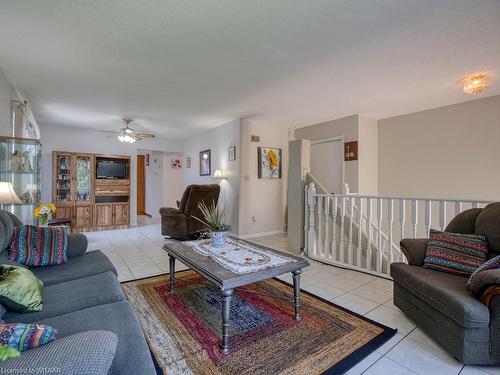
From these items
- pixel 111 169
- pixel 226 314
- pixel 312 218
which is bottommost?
pixel 226 314

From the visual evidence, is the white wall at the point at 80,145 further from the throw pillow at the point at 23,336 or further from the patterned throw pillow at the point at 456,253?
the patterned throw pillow at the point at 456,253

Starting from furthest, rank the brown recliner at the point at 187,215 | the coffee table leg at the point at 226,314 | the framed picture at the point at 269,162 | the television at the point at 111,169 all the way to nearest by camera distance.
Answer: the television at the point at 111,169, the framed picture at the point at 269,162, the brown recliner at the point at 187,215, the coffee table leg at the point at 226,314

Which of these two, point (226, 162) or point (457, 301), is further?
point (226, 162)

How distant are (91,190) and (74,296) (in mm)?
5124

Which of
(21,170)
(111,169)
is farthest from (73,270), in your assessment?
(111,169)

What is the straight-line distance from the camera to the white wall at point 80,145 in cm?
562

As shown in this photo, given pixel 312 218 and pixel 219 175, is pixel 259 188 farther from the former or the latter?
pixel 312 218

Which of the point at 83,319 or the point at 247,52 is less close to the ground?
the point at 247,52

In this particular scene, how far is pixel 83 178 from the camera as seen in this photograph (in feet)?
19.3

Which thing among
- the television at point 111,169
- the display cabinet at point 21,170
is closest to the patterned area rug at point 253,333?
the display cabinet at point 21,170

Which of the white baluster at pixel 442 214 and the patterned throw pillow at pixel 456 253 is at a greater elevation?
the white baluster at pixel 442 214

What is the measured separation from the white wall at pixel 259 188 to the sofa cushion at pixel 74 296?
354 cm

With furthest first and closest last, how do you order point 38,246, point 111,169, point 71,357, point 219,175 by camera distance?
point 111,169, point 219,175, point 38,246, point 71,357

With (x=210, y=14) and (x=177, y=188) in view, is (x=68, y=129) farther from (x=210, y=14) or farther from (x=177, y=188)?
(x=210, y=14)
